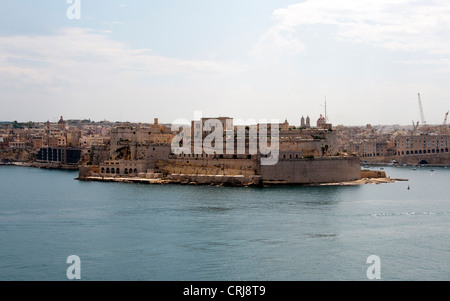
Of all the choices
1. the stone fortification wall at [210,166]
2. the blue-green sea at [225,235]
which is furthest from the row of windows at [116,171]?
the blue-green sea at [225,235]

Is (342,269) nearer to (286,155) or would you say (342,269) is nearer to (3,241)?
(3,241)

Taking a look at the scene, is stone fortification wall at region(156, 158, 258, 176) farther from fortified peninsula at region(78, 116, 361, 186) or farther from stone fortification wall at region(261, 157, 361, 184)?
stone fortification wall at region(261, 157, 361, 184)

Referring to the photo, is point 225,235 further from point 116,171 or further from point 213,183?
point 116,171

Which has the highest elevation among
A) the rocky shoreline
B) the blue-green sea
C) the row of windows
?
the row of windows

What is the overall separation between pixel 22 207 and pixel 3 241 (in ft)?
22.5

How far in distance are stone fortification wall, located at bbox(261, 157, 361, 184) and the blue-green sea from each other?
3636 mm

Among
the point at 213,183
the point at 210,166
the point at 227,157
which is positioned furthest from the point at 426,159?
the point at 213,183

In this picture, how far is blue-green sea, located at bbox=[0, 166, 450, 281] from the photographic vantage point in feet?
45.0

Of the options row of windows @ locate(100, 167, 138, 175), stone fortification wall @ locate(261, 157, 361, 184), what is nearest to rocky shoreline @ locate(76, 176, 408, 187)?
stone fortification wall @ locate(261, 157, 361, 184)

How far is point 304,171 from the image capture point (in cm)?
3206

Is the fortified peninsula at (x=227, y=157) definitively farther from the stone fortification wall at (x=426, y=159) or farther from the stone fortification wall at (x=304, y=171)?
the stone fortification wall at (x=426, y=159)

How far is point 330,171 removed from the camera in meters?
32.6

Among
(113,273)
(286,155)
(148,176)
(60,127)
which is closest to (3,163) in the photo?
(60,127)

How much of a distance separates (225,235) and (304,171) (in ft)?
50.6
